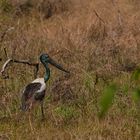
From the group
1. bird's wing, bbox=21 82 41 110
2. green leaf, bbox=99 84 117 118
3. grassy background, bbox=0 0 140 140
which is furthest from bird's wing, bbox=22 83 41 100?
green leaf, bbox=99 84 117 118

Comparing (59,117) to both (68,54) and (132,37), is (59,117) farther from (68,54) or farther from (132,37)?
(132,37)

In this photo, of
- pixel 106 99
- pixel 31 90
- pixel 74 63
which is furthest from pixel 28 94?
pixel 106 99

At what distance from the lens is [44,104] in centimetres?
588

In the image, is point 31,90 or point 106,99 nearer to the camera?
point 106,99

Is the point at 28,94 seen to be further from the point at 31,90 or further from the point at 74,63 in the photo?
the point at 74,63

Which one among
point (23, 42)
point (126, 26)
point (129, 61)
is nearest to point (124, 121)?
point (129, 61)

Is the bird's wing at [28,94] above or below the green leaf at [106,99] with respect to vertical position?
below

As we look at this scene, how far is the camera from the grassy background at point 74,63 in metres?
5.14

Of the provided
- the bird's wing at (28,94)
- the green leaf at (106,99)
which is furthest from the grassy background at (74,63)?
the green leaf at (106,99)

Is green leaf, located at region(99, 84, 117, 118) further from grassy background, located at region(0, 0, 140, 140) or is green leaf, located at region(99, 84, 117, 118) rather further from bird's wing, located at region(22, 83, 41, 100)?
bird's wing, located at region(22, 83, 41, 100)

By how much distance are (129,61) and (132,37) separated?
37.9 inches

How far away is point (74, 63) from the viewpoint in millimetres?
7309

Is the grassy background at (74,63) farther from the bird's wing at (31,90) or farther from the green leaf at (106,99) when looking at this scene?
the green leaf at (106,99)

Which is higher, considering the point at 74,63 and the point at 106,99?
the point at 74,63
